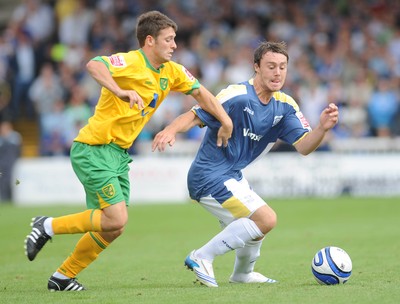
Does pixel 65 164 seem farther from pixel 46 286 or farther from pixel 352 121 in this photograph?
pixel 46 286

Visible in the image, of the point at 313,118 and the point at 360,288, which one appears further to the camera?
the point at 313,118

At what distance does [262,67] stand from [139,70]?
123cm

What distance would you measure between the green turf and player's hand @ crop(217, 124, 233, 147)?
1377mm

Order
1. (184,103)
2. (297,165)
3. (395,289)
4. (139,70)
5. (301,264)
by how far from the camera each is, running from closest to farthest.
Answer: (395,289) → (139,70) → (301,264) → (297,165) → (184,103)

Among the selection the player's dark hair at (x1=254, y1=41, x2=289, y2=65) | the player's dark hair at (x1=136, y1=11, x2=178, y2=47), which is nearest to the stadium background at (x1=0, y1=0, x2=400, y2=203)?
the player's dark hair at (x1=254, y1=41, x2=289, y2=65)

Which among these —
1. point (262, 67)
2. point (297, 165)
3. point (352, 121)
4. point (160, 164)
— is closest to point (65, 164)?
point (160, 164)

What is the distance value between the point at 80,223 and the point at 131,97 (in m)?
1.32

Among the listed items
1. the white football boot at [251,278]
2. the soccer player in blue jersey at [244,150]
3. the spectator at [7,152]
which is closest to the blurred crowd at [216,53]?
the spectator at [7,152]

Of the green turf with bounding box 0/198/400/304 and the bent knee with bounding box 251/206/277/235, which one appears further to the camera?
the bent knee with bounding box 251/206/277/235

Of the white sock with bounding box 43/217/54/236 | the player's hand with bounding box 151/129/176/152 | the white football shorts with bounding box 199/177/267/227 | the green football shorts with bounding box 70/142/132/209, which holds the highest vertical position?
the player's hand with bounding box 151/129/176/152

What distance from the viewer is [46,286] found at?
30.0 ft

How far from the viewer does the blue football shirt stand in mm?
8867

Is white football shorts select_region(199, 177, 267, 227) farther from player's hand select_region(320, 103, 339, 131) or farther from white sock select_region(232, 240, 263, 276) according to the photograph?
player's hand select_region(320, 103, 339, 131)

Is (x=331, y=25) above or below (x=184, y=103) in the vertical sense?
above
